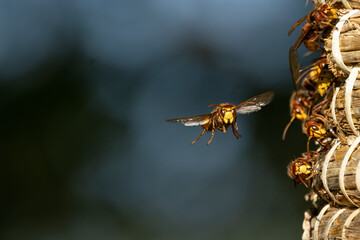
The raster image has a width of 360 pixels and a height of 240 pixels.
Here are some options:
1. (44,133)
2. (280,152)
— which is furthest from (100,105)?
(280,152)

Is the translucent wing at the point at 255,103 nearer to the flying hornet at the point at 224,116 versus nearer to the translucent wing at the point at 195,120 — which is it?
the flying hornet at the point at 224,116

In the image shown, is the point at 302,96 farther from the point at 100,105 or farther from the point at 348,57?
the point at 100,105

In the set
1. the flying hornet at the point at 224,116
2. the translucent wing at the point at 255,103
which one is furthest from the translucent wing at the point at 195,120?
the translucent wing at the point at 255,103

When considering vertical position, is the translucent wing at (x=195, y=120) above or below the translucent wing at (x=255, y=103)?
below

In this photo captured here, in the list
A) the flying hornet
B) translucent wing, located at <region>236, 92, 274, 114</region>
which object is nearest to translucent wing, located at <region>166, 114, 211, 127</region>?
the flying hornet

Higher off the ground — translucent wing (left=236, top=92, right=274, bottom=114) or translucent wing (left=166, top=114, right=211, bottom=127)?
translucent wing (left=236, top=92, right=274, bottom=114)

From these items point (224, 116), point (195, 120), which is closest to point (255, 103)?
point (224, 116)

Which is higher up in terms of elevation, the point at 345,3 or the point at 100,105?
the point at 345,3

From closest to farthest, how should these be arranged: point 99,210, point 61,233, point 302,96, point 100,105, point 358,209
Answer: point 358,209
point 302,96
point 61,233
point 99,210
point 100,105

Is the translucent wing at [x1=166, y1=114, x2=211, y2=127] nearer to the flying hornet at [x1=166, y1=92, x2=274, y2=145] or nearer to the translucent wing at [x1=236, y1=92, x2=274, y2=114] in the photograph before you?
the flying hornet at [x1=166, y1=92, x2=274, y2=145]
